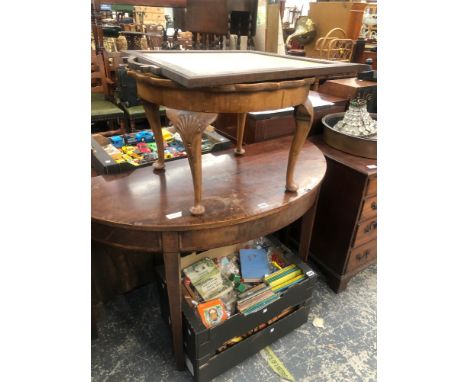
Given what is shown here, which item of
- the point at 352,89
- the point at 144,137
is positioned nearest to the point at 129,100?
the point at 144,137

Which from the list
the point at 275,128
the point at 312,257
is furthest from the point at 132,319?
the point at 275,128

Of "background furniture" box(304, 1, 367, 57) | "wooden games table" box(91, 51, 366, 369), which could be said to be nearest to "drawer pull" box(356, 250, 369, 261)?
"wooden games table" box(91, 51, 366, 369)

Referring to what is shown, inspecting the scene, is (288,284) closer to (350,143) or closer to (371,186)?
(371,186)

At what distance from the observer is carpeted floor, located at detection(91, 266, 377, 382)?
1.24 meters

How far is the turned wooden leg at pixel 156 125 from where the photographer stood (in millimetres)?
1027

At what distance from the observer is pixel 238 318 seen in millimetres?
1118

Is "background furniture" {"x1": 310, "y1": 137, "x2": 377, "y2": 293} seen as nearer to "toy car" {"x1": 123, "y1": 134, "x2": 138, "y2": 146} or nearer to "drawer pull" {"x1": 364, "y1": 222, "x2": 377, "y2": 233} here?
"drawer pull" {"x1": 364, "y1": 222, "x2": 377, "y2": 233}

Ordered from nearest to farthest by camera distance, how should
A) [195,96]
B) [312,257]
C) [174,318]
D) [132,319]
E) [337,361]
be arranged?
1. [195,96]
2. [174,318]
3. [337,361]
4. [132,319]
5. [312,257]

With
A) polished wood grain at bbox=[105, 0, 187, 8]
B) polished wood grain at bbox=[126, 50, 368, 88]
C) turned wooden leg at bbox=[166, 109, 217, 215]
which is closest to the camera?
polished wood grain at bbox=[126, 50, 368, 88]

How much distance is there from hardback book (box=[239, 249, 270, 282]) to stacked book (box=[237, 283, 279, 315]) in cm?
5

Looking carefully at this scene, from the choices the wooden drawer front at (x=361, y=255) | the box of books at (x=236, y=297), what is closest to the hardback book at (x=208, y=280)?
the box of books at (x=236, y=297)

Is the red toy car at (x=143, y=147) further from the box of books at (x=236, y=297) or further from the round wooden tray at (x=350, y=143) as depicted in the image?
the round wooden tray at (x=350, y=143)

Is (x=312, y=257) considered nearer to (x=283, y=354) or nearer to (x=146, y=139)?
(x=283, y=354)

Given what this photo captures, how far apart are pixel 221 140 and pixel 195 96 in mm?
645
